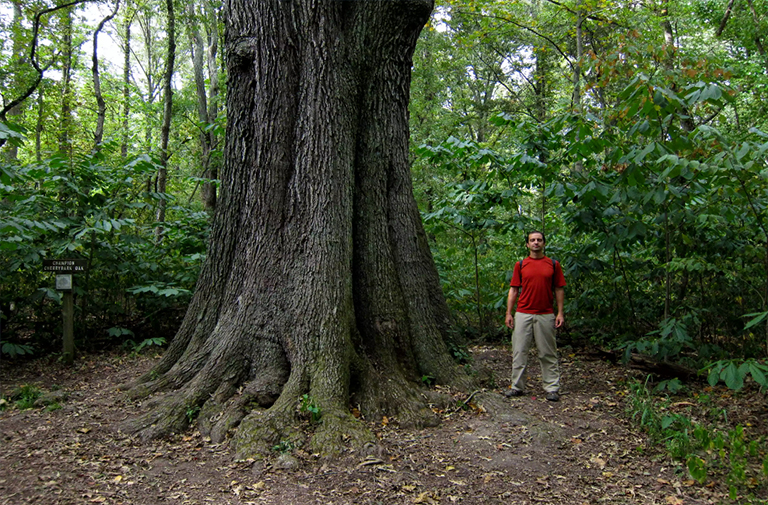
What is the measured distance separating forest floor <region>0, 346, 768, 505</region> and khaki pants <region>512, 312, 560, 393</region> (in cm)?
35

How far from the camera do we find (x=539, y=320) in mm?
5133

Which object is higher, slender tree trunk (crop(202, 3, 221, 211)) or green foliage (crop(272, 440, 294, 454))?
slender tree trunk (crop(202, 3, 221, 211))

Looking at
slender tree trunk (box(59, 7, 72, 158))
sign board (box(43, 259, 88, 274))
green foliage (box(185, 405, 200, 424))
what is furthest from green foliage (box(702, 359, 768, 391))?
slender tree trunk (box(59, 7, 72, 158))

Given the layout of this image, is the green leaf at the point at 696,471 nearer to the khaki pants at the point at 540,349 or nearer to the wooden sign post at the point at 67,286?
the khaki pants at the point at 540,349

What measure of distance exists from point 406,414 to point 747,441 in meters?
2.78

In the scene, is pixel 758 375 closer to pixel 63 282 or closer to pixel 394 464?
pixel 394 464

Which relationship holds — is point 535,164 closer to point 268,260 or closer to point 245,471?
point 268,260

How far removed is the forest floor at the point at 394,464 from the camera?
10.3 ft

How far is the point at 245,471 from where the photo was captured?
11.1 ft

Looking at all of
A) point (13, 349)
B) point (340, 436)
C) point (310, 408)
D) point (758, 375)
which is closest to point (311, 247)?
point (310, 408)

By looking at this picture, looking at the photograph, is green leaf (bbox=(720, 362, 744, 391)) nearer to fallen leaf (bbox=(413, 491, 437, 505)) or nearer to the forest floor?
the forest floor

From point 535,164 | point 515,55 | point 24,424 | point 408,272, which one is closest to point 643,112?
point 535,164

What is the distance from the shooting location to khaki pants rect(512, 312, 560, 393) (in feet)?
16.6

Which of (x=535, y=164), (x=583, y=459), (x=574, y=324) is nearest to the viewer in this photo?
(x=583, y=459)
